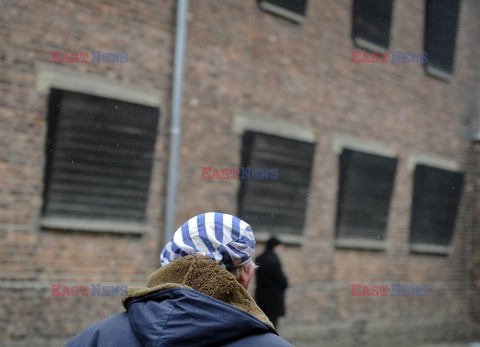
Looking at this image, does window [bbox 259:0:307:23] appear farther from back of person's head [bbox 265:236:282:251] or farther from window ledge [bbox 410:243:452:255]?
window ledge [bbox 410:243:452:255]

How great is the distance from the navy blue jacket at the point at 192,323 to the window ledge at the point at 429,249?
12.5 m

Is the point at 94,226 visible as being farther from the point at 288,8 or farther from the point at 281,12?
the point at 288,8

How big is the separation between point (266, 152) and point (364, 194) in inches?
104

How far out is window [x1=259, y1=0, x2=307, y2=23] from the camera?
35.8ft

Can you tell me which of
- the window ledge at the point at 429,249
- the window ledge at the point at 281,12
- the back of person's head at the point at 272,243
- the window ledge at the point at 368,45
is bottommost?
the window ledge at the point at 429,249

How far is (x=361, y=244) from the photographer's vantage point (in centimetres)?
1273

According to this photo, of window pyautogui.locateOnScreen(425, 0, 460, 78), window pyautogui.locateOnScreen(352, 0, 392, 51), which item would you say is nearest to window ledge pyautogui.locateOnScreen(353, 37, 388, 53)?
window pyautogui.locateOnScreen(352, 0, 392, 51)

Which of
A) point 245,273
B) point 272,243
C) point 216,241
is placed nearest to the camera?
point 216,241

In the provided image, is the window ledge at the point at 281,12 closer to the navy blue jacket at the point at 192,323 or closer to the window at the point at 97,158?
the window at the point at 97,158

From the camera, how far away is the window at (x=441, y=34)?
1412cm

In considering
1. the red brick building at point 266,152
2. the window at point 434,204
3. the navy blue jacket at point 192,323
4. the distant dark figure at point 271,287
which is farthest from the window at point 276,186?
the navy blue jacket at point 192,323

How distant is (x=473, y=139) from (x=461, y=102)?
0.92 meters

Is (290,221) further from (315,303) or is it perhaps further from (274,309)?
(274,309)

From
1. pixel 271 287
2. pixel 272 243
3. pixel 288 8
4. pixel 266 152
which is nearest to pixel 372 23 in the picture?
pixel 288 8
